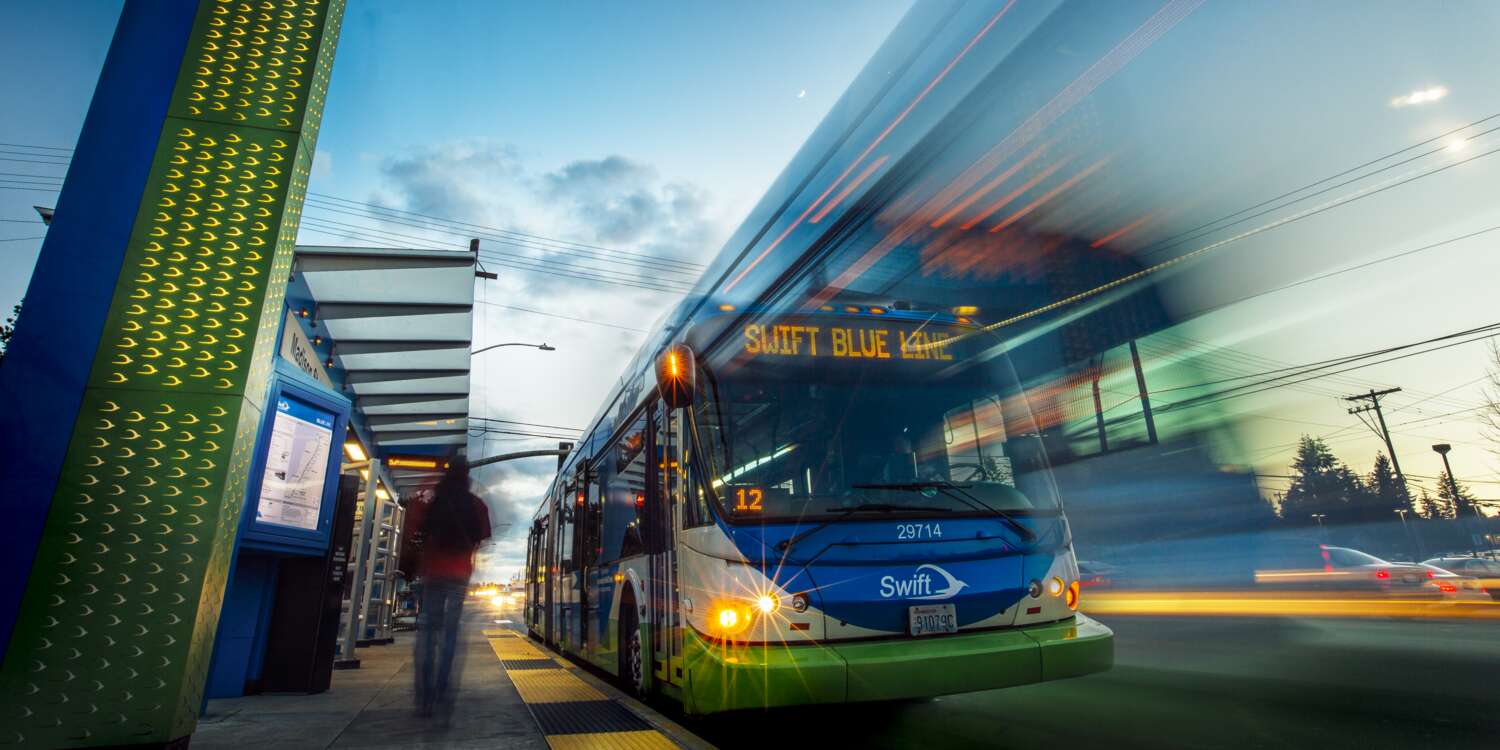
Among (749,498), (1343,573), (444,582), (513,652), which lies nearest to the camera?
(749,498)

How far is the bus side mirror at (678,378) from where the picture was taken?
15.9ft

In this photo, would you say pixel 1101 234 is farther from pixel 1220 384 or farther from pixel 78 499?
pixel 78 499

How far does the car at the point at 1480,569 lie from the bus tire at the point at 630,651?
1773cm

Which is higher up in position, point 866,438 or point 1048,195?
point 1048,195

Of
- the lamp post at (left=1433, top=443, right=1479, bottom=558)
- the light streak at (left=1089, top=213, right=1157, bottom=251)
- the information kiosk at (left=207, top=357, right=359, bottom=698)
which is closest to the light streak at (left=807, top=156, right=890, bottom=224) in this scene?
the information kiosk at (left=207, top=357, right=359, bottom=698)

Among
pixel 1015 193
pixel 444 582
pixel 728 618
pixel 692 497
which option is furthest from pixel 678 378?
pixel 1015 193

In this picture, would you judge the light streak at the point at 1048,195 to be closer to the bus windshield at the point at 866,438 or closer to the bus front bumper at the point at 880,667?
the bus windshield at the point at 866,438

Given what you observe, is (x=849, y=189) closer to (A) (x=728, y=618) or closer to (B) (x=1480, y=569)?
(A) (x=728, y=618)

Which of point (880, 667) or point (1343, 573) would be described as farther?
point (1343, 573)

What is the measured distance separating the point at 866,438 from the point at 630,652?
3101mm

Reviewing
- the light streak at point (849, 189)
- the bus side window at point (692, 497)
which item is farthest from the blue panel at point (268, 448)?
the light streak at point (849, 189)

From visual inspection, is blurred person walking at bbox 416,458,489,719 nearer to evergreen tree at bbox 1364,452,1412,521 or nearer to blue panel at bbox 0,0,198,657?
blue panel at bbox 0,0,198,657

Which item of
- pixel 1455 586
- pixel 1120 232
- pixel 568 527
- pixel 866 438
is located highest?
pixel 1120 232

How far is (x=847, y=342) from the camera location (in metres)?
5.04
